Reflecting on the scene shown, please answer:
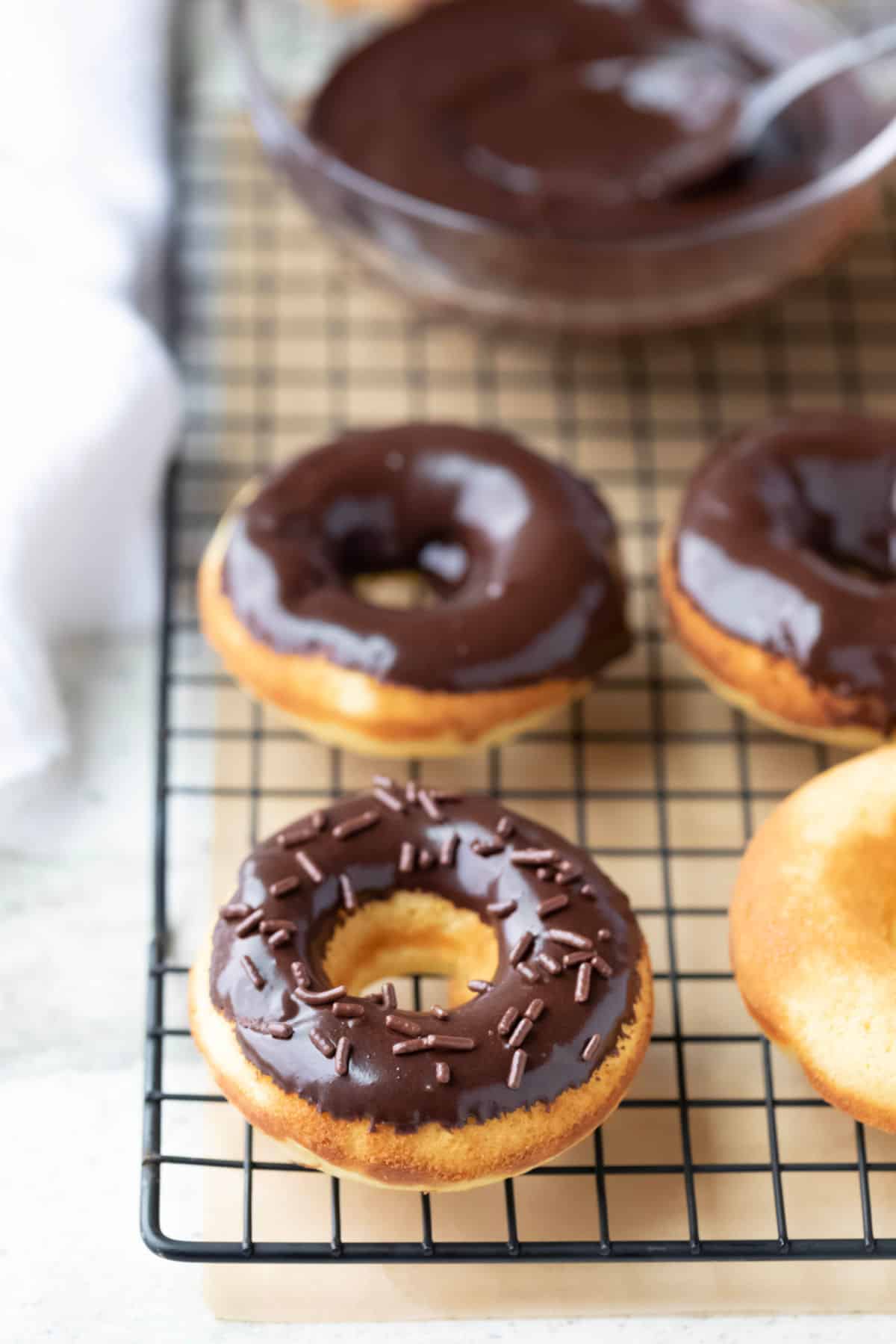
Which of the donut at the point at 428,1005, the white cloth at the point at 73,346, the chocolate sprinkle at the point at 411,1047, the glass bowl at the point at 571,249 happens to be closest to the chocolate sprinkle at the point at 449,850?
the donut at the point at 428,1005

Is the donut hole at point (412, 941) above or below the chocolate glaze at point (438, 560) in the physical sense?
below

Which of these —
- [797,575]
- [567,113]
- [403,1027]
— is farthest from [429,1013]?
[567,113]

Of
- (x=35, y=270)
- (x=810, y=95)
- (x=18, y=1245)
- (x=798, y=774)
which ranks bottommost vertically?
(x=18, y=1245)

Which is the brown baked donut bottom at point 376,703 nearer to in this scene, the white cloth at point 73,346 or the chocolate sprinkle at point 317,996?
the white cloth at point 73,346

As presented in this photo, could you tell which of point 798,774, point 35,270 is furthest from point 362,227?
point 798,774

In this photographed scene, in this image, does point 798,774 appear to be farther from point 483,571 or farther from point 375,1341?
point 375,1341
